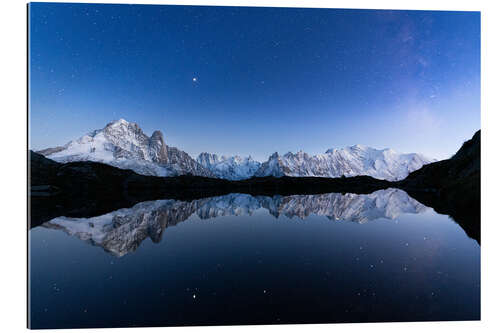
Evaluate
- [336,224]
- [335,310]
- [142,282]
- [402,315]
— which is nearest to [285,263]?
[335,310]

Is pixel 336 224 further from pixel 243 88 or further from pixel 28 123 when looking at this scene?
pixel 28 123

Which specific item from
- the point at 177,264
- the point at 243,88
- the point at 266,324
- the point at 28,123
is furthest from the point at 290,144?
the point at 28,123

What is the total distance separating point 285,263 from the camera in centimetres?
803

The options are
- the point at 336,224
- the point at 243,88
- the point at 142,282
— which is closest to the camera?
the point at 142,282

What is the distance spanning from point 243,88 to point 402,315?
993 centimetres

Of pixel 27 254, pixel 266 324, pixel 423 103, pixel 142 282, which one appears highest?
pixel 423 103

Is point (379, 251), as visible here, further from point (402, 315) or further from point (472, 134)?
point (472, 134)

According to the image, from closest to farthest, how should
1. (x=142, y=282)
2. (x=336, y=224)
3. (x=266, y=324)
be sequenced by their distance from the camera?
(x=266, y=324) < (x=142, y=282) < (x=336, y=224)

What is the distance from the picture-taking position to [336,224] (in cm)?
1406

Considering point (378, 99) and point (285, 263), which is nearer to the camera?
point (285, 263)

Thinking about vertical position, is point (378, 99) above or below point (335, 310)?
above

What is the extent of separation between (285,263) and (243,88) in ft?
25.4

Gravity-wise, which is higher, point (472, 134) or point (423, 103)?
point (423, 103)

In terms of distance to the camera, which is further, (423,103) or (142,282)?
(423,103)
